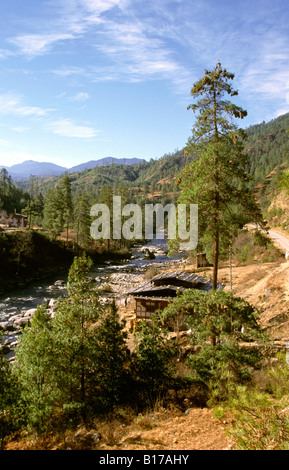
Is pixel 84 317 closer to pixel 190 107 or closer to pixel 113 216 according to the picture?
pixel 190 107

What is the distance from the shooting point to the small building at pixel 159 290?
23.0 meters

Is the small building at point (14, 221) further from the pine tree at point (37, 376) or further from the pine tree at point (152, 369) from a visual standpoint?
the pine tree at point (152, 369)

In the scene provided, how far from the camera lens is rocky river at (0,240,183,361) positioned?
23989 millimetres

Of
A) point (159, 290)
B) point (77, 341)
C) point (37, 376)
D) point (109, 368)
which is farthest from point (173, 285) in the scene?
point (37, 376)

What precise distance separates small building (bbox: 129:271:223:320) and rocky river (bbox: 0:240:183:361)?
2335 mm

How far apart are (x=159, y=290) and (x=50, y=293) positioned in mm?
18461

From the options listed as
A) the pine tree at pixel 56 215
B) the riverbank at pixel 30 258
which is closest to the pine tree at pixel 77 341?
the riverbank at pixel 30 258

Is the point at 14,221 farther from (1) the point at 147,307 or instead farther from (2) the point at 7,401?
(2) the point at 7,401

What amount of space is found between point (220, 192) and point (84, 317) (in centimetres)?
743

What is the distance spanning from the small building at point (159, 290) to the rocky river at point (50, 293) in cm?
234

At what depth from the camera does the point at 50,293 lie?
35.7 meters
